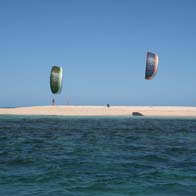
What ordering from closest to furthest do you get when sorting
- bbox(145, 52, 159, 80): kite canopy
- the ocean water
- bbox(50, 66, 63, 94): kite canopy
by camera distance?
the ocean water → bbox(50, 66, 63, 94): kite canopy → bbox(145, 52, 159, 80): kite canopy

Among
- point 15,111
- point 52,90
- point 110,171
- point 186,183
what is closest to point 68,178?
point 110,171

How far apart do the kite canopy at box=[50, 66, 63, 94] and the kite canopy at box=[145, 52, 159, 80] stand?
34.5ft

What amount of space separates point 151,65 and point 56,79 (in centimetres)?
1175

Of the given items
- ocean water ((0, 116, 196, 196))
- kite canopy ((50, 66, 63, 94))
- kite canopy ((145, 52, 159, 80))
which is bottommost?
ocean water ((0, 116, 196, 196))

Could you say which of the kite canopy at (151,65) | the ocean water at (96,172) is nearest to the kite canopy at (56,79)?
the kite canopy at (151,65)

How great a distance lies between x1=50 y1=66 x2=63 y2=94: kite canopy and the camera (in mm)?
44188

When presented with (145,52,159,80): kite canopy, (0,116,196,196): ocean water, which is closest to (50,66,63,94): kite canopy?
(145,52,159,80): kite canopy

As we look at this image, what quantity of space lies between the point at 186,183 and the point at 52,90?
35.0 metres

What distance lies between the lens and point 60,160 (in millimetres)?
13984

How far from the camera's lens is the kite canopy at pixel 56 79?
44188mm

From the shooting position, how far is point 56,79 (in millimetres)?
44719

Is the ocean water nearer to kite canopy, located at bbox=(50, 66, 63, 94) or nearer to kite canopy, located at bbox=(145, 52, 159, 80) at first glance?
kite canopy, located at bbox=(50, 66, 63, 94)

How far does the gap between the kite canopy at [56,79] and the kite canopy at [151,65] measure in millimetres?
10524

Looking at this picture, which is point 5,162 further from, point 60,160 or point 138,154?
point 138,154
